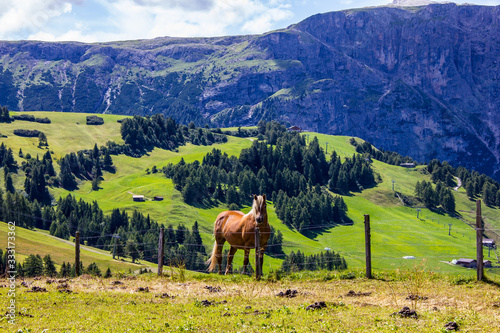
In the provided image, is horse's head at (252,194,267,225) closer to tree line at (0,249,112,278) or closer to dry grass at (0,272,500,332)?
dry grass at (0,272,500,332)

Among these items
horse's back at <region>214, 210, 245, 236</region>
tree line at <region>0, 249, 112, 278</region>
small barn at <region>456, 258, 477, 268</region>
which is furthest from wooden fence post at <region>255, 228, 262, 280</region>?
small barn at <region>456, 258, 477, 268</region>

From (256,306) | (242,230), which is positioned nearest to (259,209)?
(242,230)

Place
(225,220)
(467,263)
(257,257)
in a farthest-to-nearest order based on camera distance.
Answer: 1. (467,263)
2. (225,220)
3. (257,257)

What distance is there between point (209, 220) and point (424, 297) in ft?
537

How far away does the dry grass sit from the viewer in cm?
1530

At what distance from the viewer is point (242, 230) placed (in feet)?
90.5

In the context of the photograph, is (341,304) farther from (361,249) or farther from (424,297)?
(361,249)

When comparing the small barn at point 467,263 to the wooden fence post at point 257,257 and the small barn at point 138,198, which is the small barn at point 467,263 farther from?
the wooden fence post at point 257,257

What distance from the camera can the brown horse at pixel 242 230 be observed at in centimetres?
2595

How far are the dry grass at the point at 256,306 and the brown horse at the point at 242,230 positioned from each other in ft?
9.71

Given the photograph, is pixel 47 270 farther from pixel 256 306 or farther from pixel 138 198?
pixel 138 198

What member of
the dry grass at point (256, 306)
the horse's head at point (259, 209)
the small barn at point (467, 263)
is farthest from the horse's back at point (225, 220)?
the small barn at point (467, 263)

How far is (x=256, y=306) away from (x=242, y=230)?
9.40m

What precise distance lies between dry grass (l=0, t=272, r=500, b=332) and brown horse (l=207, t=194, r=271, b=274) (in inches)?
116
